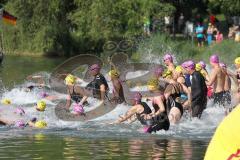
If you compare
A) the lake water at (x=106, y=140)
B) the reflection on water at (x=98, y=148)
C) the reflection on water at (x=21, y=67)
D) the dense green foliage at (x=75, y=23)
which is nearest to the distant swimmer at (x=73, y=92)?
the lake water at (x=106, y=140)

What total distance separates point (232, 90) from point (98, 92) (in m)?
3.57

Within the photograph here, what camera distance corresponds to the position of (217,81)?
19.0 metres

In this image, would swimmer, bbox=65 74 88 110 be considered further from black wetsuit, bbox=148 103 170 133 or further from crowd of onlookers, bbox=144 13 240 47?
crowd of onlookers, bbox=144 13 240 47

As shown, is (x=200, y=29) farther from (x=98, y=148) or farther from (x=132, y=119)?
(x=98, y=148)

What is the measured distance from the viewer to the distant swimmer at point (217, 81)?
1872 cm

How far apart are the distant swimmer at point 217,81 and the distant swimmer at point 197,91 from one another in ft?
2.74

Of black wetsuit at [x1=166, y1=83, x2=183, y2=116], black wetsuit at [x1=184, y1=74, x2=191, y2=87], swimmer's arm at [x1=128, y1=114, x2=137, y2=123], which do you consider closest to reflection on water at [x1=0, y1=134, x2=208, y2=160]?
swimmer's arm at [x1=128, y1=114, x2=137, y2=123]

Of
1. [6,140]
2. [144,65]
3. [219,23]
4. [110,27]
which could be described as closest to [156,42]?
[110,27]

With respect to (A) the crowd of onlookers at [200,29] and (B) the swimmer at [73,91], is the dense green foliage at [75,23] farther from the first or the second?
(B) the swimmer at [73,91]

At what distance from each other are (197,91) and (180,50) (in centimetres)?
1969

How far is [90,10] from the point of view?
1697 inches

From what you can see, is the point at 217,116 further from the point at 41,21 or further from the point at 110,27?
the point at 41,21

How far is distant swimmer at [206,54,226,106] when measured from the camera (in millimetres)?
18719

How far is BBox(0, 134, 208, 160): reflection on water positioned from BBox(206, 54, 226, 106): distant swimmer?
419cm
